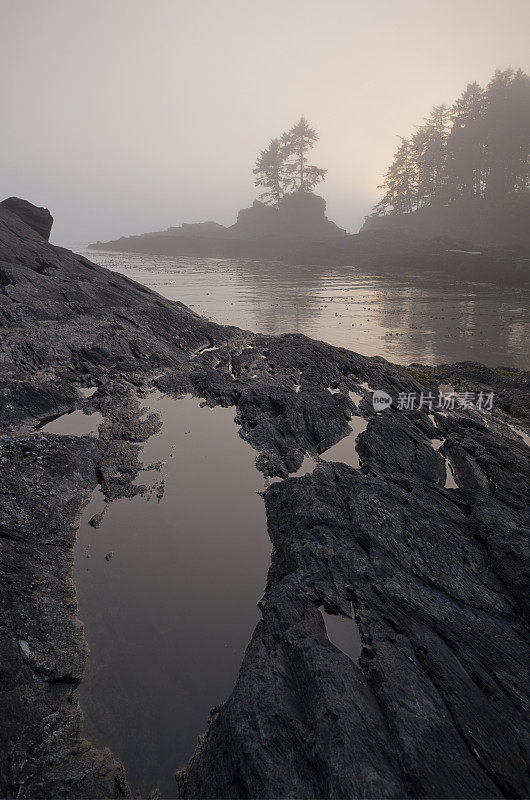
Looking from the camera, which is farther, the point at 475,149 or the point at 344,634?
the point at 475,149

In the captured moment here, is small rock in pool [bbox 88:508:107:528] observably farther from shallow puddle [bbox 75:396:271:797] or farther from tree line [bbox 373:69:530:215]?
tree line [bbox 373:69:530:215]

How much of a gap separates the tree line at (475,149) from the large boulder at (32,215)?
7739 centimetres

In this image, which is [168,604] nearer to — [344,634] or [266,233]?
[344,634]

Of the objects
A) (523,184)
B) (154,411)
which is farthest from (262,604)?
(523,184)

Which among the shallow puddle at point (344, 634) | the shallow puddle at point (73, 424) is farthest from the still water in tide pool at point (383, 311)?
the shallow puddle at point (344, 634)

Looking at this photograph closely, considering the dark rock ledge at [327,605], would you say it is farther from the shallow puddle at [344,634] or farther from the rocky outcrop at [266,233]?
the rocky outcrop at [266,233]

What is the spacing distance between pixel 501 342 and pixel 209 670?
79.4 ft

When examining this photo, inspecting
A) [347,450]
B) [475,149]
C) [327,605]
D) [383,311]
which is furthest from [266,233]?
[327,605]

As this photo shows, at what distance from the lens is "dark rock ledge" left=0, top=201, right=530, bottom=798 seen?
12.6ft

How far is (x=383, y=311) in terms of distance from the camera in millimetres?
32375

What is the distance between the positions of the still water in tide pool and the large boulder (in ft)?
39.6

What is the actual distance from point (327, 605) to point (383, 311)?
3001 cm

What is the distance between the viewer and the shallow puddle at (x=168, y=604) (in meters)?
4.64

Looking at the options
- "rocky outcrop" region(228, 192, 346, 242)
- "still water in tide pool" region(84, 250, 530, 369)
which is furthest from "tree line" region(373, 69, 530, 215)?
"still water in tide pool" region(84, 250, 530, 369)
